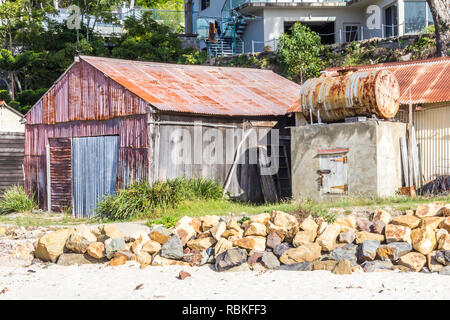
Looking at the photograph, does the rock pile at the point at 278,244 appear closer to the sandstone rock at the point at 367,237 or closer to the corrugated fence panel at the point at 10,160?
the sandstone rock at the point at 367,237

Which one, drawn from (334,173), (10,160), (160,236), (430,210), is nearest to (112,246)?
(160,236)

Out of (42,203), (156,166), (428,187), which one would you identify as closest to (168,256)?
(156,166)

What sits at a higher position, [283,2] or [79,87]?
[283,2]

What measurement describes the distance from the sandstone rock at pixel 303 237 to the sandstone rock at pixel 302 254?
0.47 feet

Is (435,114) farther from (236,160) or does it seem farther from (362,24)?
(362,24)

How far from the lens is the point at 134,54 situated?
36062 mm

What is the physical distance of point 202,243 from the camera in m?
13.5

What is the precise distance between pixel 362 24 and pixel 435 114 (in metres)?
19.2

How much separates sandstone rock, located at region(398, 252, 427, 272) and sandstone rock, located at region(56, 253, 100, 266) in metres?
6.18

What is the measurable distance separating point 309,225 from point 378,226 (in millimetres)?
1371

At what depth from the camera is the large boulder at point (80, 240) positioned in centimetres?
1384

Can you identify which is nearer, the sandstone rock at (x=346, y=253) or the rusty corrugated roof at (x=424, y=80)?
the sandstone rock at (x=346, y=253)

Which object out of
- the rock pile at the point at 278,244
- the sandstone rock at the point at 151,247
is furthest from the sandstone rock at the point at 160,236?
the sandstone rock at the point at 151,247
